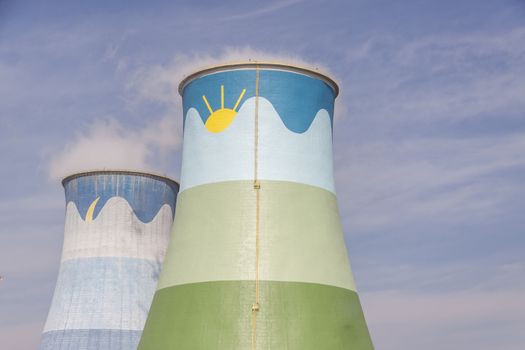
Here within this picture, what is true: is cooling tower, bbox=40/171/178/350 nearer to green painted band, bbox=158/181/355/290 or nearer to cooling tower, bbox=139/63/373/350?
cooling tower, bbox=139/63/373/350

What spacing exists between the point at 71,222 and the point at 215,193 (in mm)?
13443

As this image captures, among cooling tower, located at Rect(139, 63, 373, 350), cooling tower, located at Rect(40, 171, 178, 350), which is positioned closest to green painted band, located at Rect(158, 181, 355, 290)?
cooling tower, located at Rect(139, 63, 373, 350)

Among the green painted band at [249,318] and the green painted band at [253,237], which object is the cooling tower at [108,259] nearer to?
the green painted band at [253,237]

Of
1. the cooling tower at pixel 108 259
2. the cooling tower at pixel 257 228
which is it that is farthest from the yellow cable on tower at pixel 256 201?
the cooling tower at pixel 108 259

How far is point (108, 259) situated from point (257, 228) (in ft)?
42.3

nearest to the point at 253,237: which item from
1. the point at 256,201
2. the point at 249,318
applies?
the point at 256,201

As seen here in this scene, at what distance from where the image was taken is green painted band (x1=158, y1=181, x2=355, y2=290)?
1762 cm

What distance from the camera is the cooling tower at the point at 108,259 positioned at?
1112 inches

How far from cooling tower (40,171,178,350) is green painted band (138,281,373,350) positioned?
421 inches

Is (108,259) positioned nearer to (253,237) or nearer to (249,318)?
(253,237)

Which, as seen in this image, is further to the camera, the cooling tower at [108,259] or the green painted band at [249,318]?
the cooling tower at [108,259]

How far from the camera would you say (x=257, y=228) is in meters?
17.8

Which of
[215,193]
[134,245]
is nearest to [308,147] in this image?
[215,193]

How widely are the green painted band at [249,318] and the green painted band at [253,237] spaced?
0.30 meters
